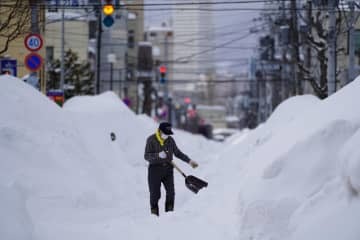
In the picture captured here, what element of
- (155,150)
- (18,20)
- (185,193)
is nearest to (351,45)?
(185,193)

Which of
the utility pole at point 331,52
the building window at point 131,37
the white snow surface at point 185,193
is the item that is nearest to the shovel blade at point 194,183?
the white snow surface at point 185,193

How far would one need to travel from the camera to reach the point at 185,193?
1555 centimetres

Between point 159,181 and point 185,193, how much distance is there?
436 cm

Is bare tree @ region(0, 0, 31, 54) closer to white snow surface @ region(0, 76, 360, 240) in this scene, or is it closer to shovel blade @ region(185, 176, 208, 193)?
white snow surface @ region(0, 76, 360, 240)

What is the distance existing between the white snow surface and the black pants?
1.22 ft

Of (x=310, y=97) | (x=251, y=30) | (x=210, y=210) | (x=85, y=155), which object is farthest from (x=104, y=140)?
(x=251, y=30)

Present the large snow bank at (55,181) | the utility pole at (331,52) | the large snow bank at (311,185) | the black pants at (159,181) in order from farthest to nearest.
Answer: the utility pole at (331,52) < the black pants at (159,181) < the large snow bank at (55,181) < the large snow bank at (311,185)

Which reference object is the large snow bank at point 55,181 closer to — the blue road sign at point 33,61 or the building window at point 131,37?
the blue road sign at point 33,61

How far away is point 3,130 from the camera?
37.5 ft

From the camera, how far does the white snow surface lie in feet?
23.5

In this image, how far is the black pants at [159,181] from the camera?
36.6 feet

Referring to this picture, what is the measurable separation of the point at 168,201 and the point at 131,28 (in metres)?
66.1

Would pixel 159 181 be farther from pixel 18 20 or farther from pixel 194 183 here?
pixel 18 20

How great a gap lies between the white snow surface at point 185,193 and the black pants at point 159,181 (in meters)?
0.37
